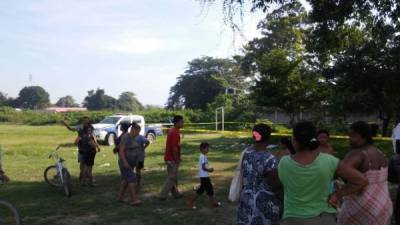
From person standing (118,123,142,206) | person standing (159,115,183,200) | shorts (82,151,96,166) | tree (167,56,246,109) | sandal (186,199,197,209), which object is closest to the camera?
sandal (186,199,197,209)

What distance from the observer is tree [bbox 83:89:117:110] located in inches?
4624

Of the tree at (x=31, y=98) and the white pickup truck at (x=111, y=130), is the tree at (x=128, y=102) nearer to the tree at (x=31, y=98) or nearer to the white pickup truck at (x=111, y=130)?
the tree at (x=31, y=98)

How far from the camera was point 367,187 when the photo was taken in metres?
4.71

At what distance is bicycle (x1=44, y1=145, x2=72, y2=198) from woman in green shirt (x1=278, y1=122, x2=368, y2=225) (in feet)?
26.7

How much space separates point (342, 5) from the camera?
12.6m

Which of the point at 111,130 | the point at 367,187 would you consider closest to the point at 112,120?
the point at 111,130

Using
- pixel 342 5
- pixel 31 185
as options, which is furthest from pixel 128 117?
pixel 342 5

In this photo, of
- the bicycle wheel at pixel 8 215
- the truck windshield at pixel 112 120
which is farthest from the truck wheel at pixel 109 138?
the bicycle wheel at pixel 8 215

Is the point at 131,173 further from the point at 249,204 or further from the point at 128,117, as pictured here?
the point at 128,117

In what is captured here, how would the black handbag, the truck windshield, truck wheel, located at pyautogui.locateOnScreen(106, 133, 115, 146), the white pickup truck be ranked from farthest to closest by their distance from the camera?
1. the truck windshield
2. truck wheel, located at pyautogui.locateOnScreen(106, 133, 115, 146)
3. the white pickup truck
4. the black handbag

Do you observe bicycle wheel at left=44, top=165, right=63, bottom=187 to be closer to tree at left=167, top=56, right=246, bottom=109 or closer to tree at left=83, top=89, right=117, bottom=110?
tree at left=167, top=56, right=246, bottom=109

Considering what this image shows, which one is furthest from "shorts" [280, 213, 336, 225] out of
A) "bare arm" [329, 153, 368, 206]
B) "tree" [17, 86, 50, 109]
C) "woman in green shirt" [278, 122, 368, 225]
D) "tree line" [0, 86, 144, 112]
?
"tree" [17, 86, 50, 109]

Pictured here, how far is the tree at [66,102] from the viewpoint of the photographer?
140m

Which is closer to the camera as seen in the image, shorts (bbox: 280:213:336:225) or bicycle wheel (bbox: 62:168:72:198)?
shorts (bbox: 280:213:336:225)
